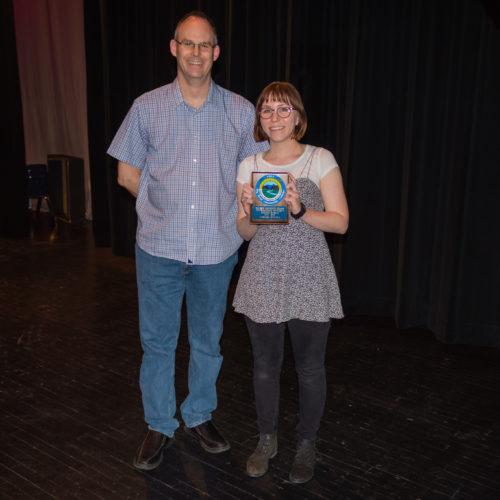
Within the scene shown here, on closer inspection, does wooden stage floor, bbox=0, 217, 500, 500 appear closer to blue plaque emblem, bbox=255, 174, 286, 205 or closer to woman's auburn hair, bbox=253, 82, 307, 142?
blue plaque emblem, bbox=255, 174, 286, 205


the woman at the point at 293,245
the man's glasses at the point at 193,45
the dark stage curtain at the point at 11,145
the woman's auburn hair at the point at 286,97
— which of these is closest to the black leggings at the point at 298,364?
the woman at the point at 293,245

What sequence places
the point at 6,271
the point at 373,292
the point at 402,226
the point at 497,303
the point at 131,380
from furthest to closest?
the point at 6,271, the point at 373,292, the point at 402,226, the point at 497,303, the point at 131,380

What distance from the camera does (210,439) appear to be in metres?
2.51

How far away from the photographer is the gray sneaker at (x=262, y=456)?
2.32 meters

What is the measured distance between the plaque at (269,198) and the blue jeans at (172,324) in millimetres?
409

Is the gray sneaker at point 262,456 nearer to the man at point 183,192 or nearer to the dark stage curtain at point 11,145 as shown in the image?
the man at point 183,192

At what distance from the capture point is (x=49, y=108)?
7434 mm

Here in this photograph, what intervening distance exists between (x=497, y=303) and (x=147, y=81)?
10.5 feet

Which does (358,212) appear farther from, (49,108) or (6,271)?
(49,108)

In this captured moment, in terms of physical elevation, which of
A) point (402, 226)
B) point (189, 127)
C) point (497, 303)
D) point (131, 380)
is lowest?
point (131, 380)

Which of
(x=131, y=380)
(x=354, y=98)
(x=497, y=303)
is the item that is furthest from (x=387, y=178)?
(x=131, y=380)

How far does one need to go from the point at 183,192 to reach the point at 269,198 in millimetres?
393

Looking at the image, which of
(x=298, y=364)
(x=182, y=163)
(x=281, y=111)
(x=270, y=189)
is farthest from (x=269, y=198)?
(x=298, y=364)

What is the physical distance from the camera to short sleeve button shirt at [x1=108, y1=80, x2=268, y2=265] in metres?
2.21
